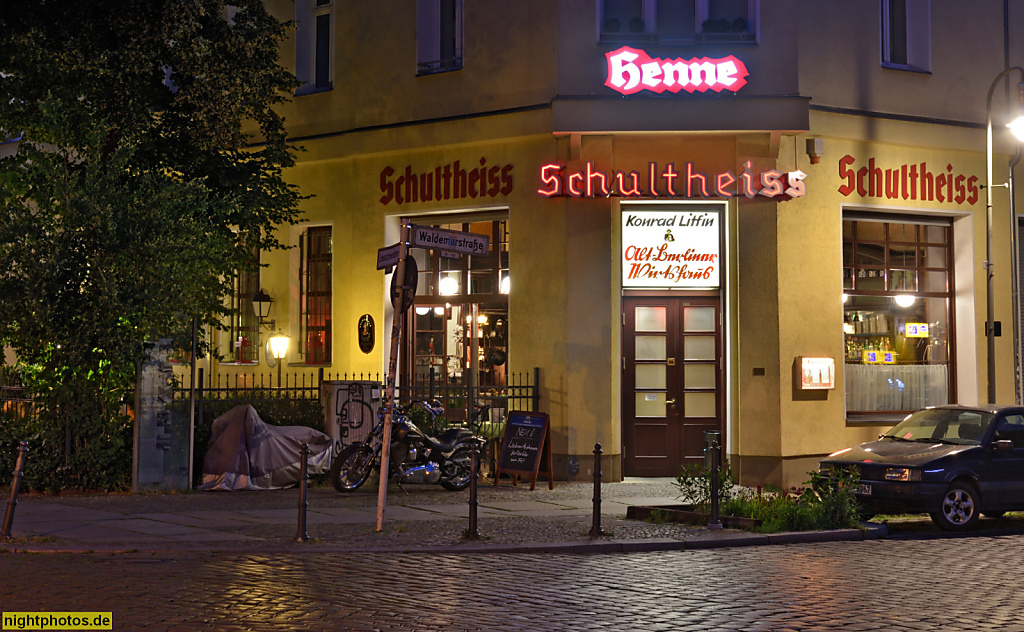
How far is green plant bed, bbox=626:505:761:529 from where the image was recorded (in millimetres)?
12773

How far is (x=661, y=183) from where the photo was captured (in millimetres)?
17406

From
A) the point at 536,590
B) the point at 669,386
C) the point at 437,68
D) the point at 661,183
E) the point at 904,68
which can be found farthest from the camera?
the point at 437,68

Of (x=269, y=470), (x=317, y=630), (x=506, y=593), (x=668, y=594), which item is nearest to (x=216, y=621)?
(x=317, y=630)

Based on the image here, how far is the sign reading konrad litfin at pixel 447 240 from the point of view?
487 inches

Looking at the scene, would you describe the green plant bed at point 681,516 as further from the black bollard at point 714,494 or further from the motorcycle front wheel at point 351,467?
the motorcycle front wheel at point 351,467

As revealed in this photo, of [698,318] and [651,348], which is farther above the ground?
[698,318]

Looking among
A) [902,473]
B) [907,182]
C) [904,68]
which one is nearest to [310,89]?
[904,68]

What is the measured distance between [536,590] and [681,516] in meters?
4.68

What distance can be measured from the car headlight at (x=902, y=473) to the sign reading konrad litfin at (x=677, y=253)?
216 inches

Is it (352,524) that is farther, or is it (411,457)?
(411,457)

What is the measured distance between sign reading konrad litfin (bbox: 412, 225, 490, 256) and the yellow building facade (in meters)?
4.45

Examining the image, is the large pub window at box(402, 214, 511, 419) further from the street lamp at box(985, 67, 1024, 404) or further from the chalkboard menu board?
the street lamp at box(985, 67, 1024, 404)

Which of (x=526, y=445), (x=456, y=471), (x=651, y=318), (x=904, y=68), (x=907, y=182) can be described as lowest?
(x=456, y=471)

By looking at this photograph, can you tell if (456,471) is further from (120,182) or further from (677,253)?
(120,182)
